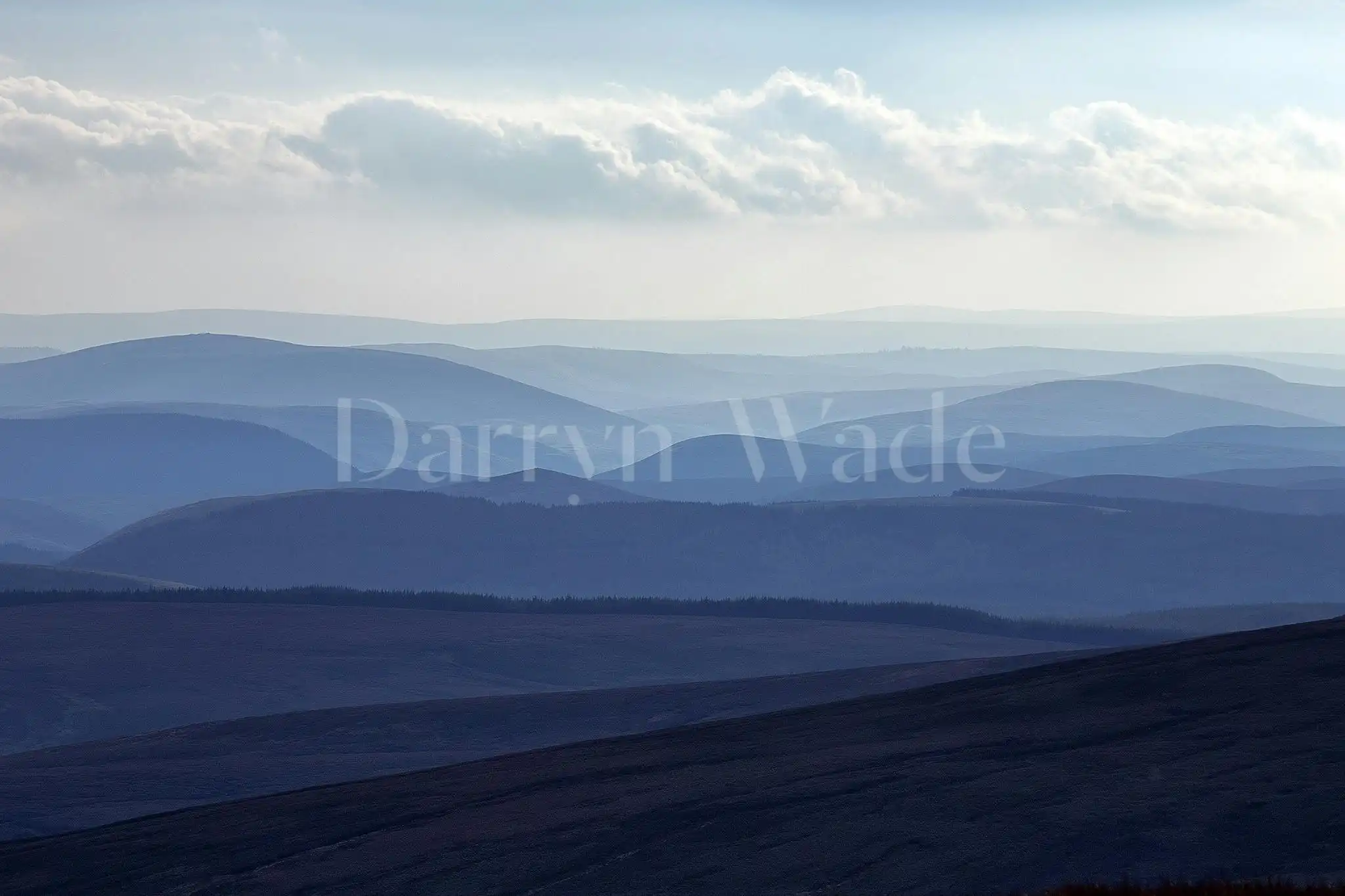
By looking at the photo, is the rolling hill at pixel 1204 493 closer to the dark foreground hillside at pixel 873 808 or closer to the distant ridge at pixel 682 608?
the distant ridge at pixel 682 608

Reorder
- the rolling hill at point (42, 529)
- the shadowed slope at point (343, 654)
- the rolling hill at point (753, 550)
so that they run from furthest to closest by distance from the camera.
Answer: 1. the rolling hill at point (42, 529)
2. the rolling hill at point (753, 550)
3. the shadowed slope at point (343, 654)

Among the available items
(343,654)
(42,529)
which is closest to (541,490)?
Result: (42,529)

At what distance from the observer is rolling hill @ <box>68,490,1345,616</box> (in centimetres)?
12938

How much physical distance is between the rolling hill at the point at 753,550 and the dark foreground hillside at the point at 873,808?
3638 inches

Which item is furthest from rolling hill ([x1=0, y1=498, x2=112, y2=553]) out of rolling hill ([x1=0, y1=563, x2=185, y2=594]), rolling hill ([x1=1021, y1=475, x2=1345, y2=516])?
rolling hill ([x1=1021, y1=475, x2=1345, y2=516])

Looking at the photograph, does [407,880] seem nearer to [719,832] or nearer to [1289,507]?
[719,832]

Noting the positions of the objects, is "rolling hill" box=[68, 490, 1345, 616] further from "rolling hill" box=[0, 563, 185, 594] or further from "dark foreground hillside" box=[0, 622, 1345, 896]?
"dark foreground hillside" box=[0, 622, 1345, 896]

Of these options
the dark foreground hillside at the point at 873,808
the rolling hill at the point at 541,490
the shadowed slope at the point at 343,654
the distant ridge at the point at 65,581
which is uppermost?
the rolling hill at the point at 541,490

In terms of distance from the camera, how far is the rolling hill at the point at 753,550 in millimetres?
129375

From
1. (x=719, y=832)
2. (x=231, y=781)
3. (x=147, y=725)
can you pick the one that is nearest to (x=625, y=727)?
(x=231, y=781)

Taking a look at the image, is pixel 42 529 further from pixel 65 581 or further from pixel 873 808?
pixel 873 808

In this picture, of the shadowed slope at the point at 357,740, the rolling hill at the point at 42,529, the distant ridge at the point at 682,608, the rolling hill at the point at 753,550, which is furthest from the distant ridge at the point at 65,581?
the rolling hill at the point at 42,529

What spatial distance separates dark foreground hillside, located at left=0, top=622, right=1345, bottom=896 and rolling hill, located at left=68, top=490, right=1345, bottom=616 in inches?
3638

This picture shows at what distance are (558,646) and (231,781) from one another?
34.7 metres
